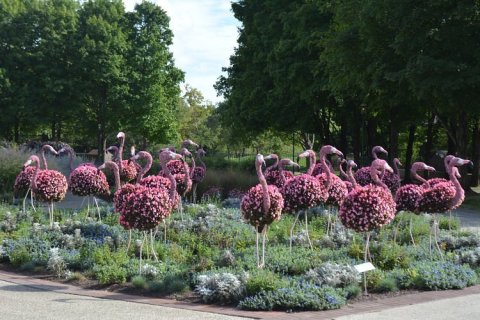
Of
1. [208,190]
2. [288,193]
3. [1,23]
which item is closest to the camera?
[288,193]

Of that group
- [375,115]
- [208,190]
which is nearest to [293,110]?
[375,115]

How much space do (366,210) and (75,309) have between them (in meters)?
4.66

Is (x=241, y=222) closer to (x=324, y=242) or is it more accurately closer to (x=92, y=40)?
(x=324, y=242)

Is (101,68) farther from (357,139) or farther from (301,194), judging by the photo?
(301,194)

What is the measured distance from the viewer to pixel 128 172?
1817cm

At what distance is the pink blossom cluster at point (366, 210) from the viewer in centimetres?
1001

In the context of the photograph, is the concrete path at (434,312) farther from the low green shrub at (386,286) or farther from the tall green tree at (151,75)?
the tall green tree at (151,75)

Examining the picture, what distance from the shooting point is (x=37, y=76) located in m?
41.1

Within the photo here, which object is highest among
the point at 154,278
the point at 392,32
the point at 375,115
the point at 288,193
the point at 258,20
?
the point at 258,20

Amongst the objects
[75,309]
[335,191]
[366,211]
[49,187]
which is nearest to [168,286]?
[75,309]

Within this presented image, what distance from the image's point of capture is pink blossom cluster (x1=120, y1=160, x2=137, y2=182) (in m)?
18.1

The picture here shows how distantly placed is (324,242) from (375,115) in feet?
77.7

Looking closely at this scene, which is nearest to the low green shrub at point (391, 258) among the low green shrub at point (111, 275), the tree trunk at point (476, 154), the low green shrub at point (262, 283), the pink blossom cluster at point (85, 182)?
the low green shrub at point (262, 283)

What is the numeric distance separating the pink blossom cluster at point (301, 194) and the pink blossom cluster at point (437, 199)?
189cm
